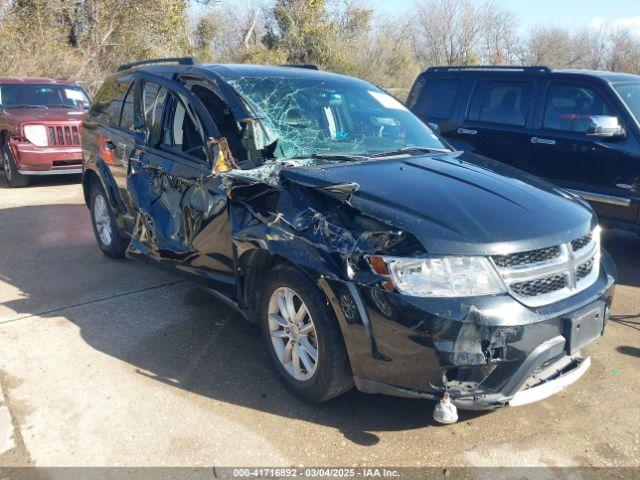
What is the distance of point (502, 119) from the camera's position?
265 inches

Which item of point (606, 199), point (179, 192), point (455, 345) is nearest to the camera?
point (455, 345)

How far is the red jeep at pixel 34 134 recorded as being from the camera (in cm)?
955

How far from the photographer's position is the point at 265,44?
3033 cm

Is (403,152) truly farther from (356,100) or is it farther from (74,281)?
(74,281)

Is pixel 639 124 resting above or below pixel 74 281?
above

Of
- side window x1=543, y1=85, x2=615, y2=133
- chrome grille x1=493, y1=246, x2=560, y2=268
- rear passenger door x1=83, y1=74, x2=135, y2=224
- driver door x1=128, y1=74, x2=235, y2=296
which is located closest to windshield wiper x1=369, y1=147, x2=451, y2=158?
driver door x1=128, y1=74, x2=235, y2=296

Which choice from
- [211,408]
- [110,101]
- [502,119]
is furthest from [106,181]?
[502,119]

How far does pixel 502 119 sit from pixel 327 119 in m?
3.51

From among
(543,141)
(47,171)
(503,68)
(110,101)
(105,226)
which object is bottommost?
(47,171)

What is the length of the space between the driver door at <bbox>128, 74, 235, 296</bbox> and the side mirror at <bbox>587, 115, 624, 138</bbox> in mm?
3817

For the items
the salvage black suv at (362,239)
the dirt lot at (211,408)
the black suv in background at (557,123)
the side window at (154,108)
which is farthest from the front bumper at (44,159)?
the black suv in background at (557,123)

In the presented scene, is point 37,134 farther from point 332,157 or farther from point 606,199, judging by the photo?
point 606,199

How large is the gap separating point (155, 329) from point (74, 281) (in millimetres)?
1458

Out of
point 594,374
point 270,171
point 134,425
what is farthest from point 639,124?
point 134,425
